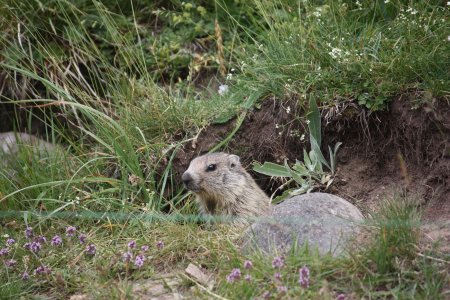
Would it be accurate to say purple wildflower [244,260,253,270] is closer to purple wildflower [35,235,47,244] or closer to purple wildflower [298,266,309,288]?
purple wildflower [298,266,309,288]

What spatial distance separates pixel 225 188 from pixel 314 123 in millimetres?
909

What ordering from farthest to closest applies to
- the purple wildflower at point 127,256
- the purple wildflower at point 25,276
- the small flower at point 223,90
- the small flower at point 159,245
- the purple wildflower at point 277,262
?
the small flower at point 223,90, the small flower at point 159,245, the purple wildflower at point 25,276, the purple wildflower at point 127,256, the purple wildflower at point 277,262

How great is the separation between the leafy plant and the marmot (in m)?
0.21

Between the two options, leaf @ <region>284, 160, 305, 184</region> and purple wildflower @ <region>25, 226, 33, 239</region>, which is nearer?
purple wildflower @ <region>25, 226, 33, 239</region>

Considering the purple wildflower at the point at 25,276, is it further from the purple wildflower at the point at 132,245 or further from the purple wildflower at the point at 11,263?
the purple wildflower at the point at 132,245

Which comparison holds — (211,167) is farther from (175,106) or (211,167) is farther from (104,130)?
(104,130)

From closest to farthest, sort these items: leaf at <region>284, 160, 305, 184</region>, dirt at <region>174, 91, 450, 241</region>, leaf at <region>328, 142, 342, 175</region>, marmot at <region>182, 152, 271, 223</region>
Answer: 1. dirt at <region>174, 91, 450, 241</region>
2. leaf at <region>284, 160, 305, 184</region>
3. leaf at <region>328, 142, 342, 175</region>
4. marmot at <region>182, 152, 271, 223</region>

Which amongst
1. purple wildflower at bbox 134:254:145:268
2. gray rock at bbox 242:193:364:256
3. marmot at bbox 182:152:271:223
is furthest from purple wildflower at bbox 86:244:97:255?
marmot at bbox 182:152:271:223

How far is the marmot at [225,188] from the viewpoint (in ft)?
21.8

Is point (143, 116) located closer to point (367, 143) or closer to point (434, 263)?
point (367, 143)

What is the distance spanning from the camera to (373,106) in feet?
20.8

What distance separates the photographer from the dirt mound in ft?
20.2

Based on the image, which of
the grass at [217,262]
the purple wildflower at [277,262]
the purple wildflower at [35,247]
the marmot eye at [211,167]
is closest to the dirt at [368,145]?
the marmot eye at [211,167]

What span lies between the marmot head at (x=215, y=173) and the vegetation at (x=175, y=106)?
0.25m
